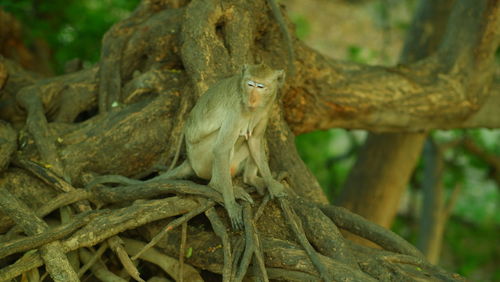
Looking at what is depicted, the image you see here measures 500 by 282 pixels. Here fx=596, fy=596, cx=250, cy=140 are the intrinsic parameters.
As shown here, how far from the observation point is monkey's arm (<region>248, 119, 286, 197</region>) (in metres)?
3.40

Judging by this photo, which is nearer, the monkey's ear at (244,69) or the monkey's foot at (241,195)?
the monkey's ear at (244,69)

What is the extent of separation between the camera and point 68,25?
686 centimetres

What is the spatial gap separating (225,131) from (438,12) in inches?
171

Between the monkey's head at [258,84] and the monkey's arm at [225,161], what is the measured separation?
9.0 inches

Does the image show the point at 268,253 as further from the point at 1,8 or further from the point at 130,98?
the point at 1,8

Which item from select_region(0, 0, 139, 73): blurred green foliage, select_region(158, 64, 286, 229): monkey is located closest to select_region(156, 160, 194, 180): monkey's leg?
select_region(158, 64, 286, 229): monkey

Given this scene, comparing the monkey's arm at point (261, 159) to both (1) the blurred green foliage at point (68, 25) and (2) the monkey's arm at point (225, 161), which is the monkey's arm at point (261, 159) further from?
(1) the blurred green foliage at point (68, 25)

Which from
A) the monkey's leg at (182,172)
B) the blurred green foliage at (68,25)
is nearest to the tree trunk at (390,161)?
the blurred green foliage at (68,25)

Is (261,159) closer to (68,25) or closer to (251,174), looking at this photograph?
(251,174)

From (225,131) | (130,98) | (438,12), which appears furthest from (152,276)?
(438,12)

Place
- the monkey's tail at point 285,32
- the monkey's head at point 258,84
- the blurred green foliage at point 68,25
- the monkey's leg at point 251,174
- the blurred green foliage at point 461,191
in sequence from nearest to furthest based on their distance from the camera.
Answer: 1. the monkey's head at point 258,84
2. the monkey's leg at point 251,174
3. the monkey's tail at point 285,32
4. the blurred green foliage at point 68,25
5. the blurred green foliage at point 461,191

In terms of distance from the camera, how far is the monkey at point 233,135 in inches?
122

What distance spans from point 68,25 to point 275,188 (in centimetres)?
440

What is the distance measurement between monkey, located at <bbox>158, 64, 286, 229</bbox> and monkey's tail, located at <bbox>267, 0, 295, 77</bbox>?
1243mm
